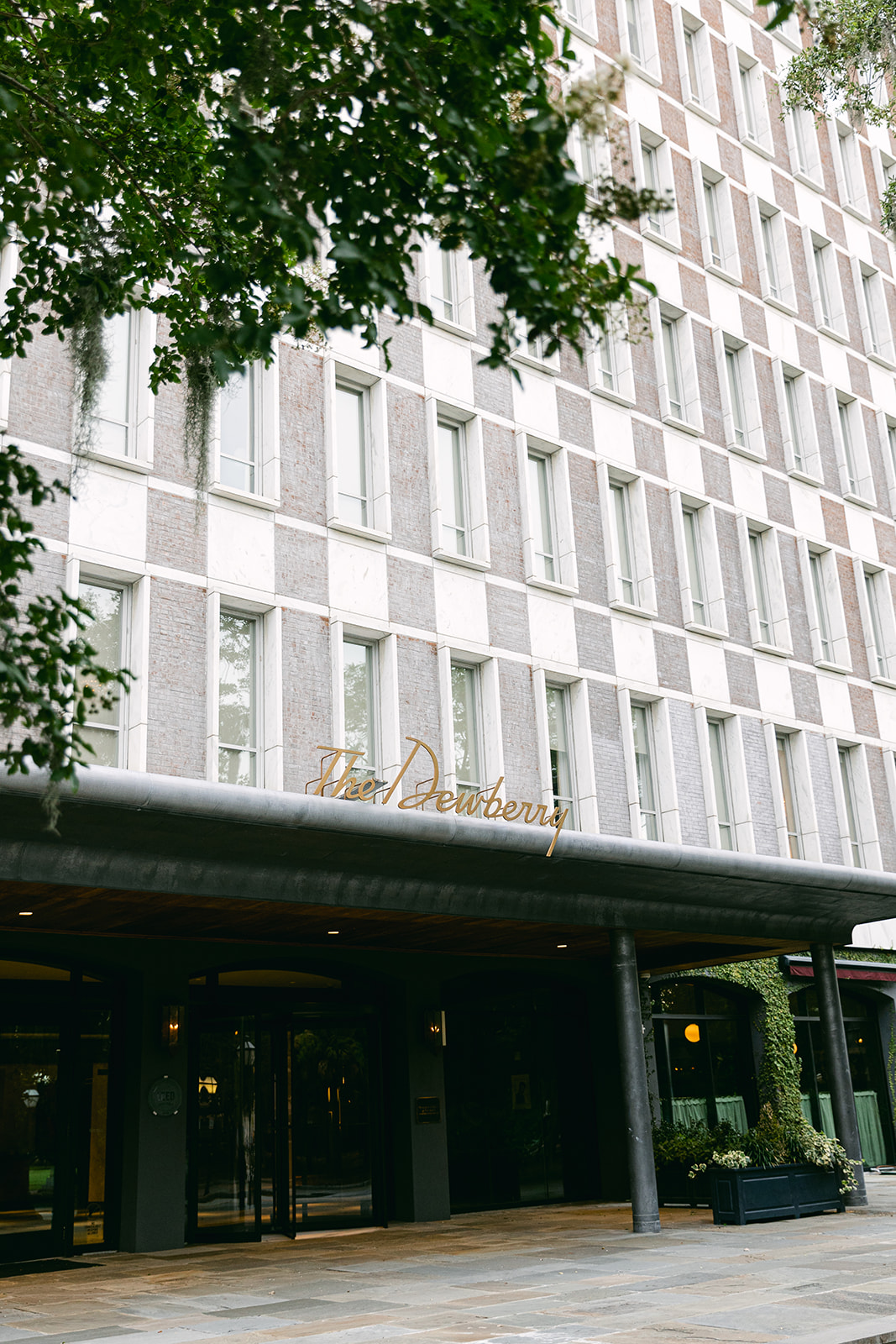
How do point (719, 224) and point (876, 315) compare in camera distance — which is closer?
point (719, 224)

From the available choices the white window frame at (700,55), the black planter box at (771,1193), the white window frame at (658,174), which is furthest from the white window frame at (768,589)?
the black planter box at (771,1193)

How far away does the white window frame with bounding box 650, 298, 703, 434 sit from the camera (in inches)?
861

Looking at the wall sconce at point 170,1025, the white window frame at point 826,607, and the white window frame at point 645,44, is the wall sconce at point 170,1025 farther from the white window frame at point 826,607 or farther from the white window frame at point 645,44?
the white window frame at point 645,44

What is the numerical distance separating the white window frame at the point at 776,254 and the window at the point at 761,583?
505 centimetres

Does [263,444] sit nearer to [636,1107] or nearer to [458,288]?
[458,288]

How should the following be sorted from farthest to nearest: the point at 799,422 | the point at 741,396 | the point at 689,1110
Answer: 1. the point at 799,422
2. the point at 741,396
3. the point at 689,1110

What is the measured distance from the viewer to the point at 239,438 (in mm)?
16328

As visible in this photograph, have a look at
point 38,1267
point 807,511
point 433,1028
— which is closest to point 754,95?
point 807,511

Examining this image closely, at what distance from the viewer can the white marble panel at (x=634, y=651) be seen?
1964cm

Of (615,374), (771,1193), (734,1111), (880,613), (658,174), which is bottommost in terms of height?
(771,1193)

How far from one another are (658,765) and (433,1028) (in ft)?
19.4

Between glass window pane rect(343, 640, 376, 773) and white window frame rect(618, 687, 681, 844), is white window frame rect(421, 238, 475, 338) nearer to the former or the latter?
glass window pane rect(343, 640, 376, 773)

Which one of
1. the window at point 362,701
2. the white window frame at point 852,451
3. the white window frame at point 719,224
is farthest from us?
the white window frame at point 852,451

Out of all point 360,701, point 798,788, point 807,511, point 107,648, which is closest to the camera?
point 107,648
